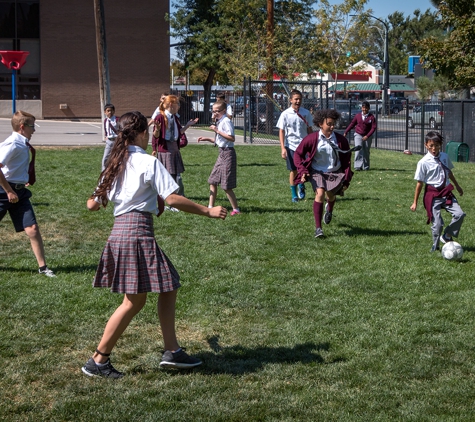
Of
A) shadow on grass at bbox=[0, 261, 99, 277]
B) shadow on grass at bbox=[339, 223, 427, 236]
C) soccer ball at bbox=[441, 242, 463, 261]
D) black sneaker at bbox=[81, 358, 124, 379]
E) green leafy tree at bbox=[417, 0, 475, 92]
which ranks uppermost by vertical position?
green leafy tree at bbox=[417, 0, 475, 92]

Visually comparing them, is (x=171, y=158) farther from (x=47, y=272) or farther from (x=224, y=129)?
(x=47, y=272)

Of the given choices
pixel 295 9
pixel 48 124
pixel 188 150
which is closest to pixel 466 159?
pixel 188 150

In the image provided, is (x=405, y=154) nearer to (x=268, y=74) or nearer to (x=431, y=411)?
(x=268, y=74)

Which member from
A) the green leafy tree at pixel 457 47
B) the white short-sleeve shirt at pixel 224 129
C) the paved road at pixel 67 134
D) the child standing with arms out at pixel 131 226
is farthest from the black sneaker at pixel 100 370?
the paved road at pixel 67 134

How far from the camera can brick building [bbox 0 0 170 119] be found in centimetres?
3997

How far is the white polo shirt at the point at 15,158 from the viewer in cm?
714

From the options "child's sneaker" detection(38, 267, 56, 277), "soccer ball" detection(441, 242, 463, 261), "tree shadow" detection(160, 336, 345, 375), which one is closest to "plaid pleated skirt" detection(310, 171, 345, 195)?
"soccer ball" detection(441, 242, 463, 261)

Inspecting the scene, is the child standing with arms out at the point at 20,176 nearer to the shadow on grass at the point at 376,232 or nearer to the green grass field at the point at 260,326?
the green grass field at the point at 260,326

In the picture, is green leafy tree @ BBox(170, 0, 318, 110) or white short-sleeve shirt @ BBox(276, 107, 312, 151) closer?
white short-sleeve shirt @ BBox(276, 107, 312, 151)

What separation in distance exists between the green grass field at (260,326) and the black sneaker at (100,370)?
2.0 inches

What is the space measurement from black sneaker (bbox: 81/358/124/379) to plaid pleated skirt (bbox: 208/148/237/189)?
6052 millimetres

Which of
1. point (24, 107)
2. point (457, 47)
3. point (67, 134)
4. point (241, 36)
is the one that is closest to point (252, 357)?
point (457, 47)

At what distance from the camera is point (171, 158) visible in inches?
427

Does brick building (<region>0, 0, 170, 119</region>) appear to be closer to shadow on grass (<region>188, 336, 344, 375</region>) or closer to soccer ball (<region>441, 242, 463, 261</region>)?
soccer ball (<region>441, 242, 463, 261</region>)
